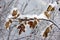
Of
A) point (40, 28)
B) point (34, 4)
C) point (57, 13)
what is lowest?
point (40, 28)

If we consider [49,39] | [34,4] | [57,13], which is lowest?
[49,39]

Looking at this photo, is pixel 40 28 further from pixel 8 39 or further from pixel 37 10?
pixel 8 39

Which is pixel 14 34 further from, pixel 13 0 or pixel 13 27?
pixel 13 0

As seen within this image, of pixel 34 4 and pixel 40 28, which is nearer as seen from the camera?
pixel 40 28

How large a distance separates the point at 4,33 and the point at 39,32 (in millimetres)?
478

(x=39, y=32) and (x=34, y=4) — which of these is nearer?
(x=39, y=32)

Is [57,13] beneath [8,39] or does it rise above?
above

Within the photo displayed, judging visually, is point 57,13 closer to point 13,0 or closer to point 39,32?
point 39,32

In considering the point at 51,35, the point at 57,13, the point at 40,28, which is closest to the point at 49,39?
the point at 51,35

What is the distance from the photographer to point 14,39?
6.98ft

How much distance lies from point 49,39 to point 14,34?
479mm

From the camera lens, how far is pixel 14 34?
214 centimetres

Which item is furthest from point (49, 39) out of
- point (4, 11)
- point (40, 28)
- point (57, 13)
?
point (4, 11)

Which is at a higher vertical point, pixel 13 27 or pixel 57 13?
pixel 57 13
